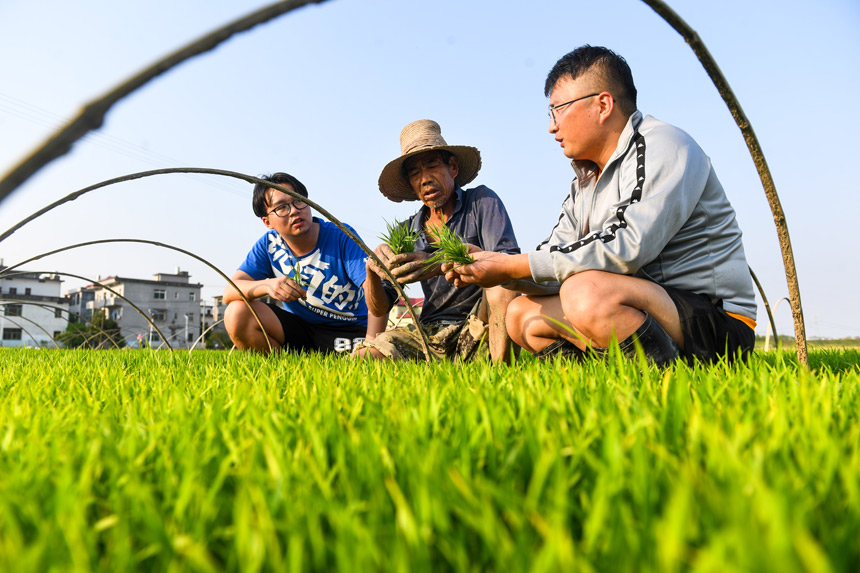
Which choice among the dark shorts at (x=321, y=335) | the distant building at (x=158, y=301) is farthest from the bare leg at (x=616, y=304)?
the distant building at (x=158, y=301)

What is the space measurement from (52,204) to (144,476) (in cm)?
128

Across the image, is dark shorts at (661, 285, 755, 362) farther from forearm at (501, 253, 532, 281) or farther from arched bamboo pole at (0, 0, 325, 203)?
arched bamboo pole at (0, 0, 325, 203)

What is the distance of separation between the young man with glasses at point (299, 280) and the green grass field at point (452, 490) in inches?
121

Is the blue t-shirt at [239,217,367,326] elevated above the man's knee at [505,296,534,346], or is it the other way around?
the blue t-shirt at [239,217,367,326]

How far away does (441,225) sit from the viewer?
11.8 ft

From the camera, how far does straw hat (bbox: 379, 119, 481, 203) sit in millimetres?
3613

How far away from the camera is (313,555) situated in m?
0.61

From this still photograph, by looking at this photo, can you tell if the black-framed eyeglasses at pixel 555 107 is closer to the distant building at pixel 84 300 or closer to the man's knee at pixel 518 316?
the man's knee at pixel 518 316

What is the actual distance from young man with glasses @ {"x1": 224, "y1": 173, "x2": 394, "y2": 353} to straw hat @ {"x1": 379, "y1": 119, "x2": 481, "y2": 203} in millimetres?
684

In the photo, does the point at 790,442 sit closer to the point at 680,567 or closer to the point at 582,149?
the point at 680,567

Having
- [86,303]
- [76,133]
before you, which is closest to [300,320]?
[76,133]

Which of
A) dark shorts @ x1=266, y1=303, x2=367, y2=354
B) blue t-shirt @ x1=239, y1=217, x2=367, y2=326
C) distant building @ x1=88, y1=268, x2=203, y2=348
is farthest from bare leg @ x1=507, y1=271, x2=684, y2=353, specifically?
distant building @ x1=88, y1=268, x2=203, y2=348

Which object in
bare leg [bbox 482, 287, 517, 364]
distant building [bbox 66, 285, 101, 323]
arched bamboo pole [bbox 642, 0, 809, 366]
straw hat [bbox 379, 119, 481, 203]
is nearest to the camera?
arched bamboo pole [bbox 642, 0, 809, 366]

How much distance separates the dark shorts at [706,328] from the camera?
221 cm
